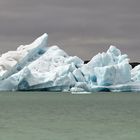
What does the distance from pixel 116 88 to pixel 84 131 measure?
3621 cm

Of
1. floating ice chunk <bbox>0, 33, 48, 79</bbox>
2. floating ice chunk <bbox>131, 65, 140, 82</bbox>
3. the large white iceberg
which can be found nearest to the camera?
the large white iceberg

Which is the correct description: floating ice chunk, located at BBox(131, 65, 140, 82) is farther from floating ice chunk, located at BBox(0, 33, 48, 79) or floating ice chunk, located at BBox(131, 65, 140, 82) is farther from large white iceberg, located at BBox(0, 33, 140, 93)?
floating ice chunk, located at BBox(0, 33, 48, 79)

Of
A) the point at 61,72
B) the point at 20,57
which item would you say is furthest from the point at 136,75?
the point at 20,57

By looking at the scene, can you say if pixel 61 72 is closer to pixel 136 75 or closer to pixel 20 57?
pixel 20 57

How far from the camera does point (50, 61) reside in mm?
60406

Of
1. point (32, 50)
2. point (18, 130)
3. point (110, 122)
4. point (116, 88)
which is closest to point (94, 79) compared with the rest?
point (116, 88)

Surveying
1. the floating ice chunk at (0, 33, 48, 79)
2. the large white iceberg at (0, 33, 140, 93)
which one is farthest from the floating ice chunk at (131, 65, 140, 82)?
the floating ice chunk at (0, 33, 48, 79)

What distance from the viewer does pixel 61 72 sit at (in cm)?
5472

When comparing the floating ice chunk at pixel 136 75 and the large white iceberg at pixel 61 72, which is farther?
the floating ice chunk at pixel 136 75

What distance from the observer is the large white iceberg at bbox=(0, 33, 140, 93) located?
54.2m

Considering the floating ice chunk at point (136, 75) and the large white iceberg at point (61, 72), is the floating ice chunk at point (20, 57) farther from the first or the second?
the floating ice chunk at point (136, 75)

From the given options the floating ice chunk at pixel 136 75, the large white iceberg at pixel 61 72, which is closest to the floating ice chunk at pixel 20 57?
the large white iceberg at pixel 61 72

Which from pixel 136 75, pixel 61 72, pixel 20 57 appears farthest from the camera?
pixel 136 75

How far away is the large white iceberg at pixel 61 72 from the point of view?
54.2 metres
